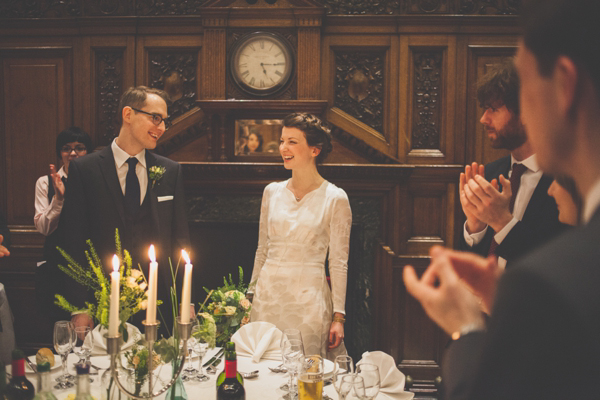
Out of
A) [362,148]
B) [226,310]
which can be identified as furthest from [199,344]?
[362,148]

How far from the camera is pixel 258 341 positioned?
6.66 ft

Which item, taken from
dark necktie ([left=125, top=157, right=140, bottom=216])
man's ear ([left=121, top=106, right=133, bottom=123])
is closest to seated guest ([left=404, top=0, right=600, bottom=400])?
dark necktie ([left=125, top=157, right=140, bottom=216])

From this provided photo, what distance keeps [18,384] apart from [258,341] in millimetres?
893

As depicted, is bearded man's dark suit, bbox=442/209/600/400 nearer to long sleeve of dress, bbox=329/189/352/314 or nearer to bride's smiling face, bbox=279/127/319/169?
long sleeve of dress, bbox=329/189/352/314

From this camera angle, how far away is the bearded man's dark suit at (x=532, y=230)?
69.8 inches

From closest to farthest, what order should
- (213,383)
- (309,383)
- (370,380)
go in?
1. (370,380)
2. (309,383)
3. (213,383)

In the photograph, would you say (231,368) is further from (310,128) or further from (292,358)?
(310,128)

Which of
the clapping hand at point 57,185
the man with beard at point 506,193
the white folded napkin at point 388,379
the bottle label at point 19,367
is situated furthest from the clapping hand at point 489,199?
the clapping hand at point 57,185

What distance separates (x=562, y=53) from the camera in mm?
625

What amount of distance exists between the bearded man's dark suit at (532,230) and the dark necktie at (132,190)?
1.66 metres

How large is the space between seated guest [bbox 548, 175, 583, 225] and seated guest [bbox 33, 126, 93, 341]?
7.74 ft

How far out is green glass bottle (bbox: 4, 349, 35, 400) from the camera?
3.94 ft

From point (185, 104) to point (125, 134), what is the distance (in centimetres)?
125

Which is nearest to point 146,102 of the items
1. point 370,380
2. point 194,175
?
point 194,175
